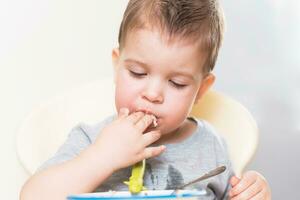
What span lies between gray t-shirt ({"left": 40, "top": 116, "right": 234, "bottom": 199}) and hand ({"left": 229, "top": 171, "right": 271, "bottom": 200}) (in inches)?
3.3

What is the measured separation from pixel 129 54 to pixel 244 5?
62 cm

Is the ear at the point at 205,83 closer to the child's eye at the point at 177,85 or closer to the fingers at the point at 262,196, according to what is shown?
the child's eye at the point at 177,85

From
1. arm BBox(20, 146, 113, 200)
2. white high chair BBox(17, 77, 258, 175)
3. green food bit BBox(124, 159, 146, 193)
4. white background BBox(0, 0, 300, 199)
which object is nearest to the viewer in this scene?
green food bit BBox(124, 159, 146, 193)

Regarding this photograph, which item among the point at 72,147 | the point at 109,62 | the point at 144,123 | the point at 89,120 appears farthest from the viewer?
the point at 109,62

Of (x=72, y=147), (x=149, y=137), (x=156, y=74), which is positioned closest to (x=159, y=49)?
(x=156, y=74)

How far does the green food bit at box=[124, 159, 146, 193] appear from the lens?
84 centimetres

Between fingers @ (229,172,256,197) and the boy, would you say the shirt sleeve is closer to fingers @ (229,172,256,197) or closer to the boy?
the boy

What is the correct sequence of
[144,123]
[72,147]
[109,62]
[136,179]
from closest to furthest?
1. [136,179]
2. [144,123]
3. [72,147]
4. [109,62]

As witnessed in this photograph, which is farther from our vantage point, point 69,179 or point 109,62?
point 109,62

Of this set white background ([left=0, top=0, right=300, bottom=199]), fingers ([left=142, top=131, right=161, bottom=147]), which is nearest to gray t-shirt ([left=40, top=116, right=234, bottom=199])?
fingers ([left=142, top=131, right=161, bottom=147])

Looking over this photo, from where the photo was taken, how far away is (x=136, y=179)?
88 centimetres

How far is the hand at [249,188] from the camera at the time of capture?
102cm

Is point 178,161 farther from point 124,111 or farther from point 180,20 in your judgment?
point 180,20

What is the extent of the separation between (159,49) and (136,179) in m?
0.24
